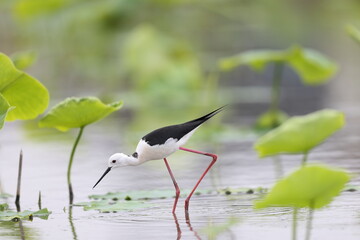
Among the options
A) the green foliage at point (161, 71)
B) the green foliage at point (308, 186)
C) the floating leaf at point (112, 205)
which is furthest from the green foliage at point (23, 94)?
the green foliage at point (161, 71)

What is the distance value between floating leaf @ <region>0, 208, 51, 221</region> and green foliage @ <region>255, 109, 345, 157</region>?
105 cm

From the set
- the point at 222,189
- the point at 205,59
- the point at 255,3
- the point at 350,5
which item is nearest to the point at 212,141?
the point at 222,189

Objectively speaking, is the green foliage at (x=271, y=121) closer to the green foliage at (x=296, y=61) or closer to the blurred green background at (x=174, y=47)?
the green foliage at (x=296, y=61)

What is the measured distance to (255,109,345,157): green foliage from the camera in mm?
3588

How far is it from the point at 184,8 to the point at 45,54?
8.03m

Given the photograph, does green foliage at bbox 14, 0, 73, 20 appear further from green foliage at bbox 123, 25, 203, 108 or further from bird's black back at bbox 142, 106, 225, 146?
bird's black back at bbox 142, 106, 225, 146

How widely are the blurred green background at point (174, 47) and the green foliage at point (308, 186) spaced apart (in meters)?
4.58

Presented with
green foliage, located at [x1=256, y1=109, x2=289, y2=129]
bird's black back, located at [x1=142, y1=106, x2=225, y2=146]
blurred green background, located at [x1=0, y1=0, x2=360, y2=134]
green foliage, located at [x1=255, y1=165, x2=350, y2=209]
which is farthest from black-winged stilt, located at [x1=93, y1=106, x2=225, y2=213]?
blurred green background, located at [x1=0, y1=0, x2=360, y2=134]

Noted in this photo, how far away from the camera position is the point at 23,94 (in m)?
4.50

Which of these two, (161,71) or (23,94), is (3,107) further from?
(161,71)

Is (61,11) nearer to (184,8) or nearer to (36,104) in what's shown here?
(184,8)

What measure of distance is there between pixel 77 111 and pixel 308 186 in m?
1.54

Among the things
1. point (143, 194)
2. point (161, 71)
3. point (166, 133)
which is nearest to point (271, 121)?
point (143, 194)

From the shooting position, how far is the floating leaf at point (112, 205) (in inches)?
166
